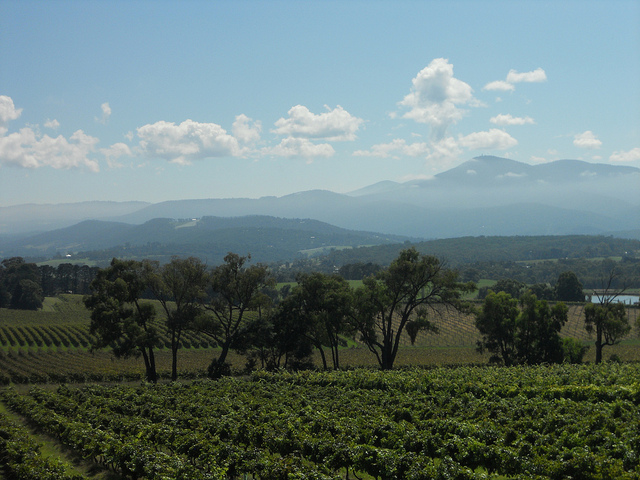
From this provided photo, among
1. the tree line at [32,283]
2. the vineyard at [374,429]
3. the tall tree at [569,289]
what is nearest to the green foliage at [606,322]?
the vineyard at [374,429]

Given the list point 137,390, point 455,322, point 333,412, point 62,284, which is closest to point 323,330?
point 137,390

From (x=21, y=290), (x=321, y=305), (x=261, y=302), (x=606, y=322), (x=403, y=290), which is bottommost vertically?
(x=21, y=290)

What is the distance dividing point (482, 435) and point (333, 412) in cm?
578

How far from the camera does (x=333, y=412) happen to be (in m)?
17.2

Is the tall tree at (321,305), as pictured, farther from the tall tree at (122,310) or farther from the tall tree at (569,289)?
the tall tree at (569,289)

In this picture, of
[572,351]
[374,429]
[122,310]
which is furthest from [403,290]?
[374,429]

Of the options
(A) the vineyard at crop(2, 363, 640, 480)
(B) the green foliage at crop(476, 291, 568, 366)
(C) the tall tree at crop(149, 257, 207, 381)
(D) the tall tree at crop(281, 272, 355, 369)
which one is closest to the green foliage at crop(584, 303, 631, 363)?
(B) the green foliage at crop(476, 291, 568, 366)

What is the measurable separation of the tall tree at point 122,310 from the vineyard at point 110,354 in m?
6.04

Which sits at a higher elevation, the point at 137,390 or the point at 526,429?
the point at 526,429

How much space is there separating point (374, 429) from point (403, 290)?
71.0 ft

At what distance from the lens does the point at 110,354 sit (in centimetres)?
5447

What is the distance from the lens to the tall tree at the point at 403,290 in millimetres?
34375

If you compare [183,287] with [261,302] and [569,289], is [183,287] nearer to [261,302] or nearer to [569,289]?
[261,302]

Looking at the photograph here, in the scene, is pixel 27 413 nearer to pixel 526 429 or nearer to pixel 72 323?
pixel 526 429
